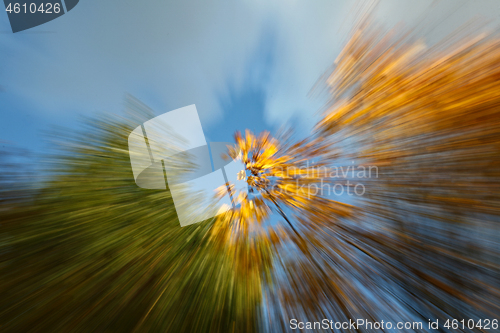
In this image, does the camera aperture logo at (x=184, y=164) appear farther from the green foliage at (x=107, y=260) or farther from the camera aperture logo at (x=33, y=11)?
the camera aperture logo at (x=33, y=11)

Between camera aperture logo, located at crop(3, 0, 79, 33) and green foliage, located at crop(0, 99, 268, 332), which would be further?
camera aperture logo, located at crop(3, 0, 79, 33)

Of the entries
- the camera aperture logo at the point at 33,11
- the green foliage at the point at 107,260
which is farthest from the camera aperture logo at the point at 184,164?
the camera aperture logo at the point at 33,11

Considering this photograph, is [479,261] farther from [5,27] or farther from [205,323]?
[5,27]

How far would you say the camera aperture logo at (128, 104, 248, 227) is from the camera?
74cm

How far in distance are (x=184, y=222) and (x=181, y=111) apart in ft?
1.30

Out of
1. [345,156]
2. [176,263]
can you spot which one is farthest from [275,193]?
[176,263]

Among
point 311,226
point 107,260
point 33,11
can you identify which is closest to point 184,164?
point 107,260

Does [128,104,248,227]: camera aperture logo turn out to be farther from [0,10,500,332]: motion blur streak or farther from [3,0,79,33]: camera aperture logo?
[3,0,79,33]: camera aperture logo

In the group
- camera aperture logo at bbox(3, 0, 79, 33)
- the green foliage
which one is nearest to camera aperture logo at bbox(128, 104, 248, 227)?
the green foliage

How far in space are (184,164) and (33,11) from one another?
0.79 metres

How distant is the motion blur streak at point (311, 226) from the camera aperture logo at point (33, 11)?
45 centimetres

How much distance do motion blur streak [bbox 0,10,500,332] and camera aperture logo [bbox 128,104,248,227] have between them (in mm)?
35

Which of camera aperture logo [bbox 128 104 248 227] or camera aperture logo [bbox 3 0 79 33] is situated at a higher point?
camera aperture logo [bbox 3 0 79 33]

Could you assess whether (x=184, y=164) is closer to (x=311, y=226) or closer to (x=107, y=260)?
(x=107, y=260)
